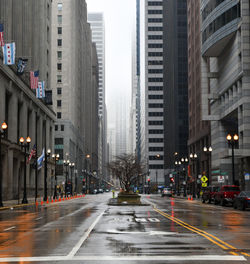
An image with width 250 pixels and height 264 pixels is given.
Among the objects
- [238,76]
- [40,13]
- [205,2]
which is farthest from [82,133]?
[238,76]

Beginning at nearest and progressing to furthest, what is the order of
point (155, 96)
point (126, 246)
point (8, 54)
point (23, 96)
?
point (126, 246) → point (8, 54) → point (23, 96) → point (155, 96)

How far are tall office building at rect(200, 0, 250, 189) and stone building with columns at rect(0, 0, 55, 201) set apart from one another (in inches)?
1129

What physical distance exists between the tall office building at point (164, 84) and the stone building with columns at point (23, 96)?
72.9 meters

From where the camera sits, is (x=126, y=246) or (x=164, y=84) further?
(x=164, y=84)

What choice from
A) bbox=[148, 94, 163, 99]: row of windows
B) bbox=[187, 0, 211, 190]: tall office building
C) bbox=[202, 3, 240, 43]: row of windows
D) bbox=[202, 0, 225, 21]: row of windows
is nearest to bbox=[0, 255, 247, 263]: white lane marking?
bbox=[202, 3, 240, 43]: row of windows

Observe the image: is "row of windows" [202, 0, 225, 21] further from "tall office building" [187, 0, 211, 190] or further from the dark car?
the dark car

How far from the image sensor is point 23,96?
245 ft

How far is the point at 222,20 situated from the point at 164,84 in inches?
4292

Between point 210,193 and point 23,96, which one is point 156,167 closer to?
point 23,96

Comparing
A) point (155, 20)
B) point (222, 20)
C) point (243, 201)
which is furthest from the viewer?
point (155, 20)

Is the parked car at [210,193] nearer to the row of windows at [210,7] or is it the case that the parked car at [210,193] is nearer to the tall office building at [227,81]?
the tall office building at [227,81]

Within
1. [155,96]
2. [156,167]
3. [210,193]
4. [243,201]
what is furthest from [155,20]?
[243,201]

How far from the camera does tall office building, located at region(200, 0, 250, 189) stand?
207ft

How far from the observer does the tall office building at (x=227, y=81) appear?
63.0 m
